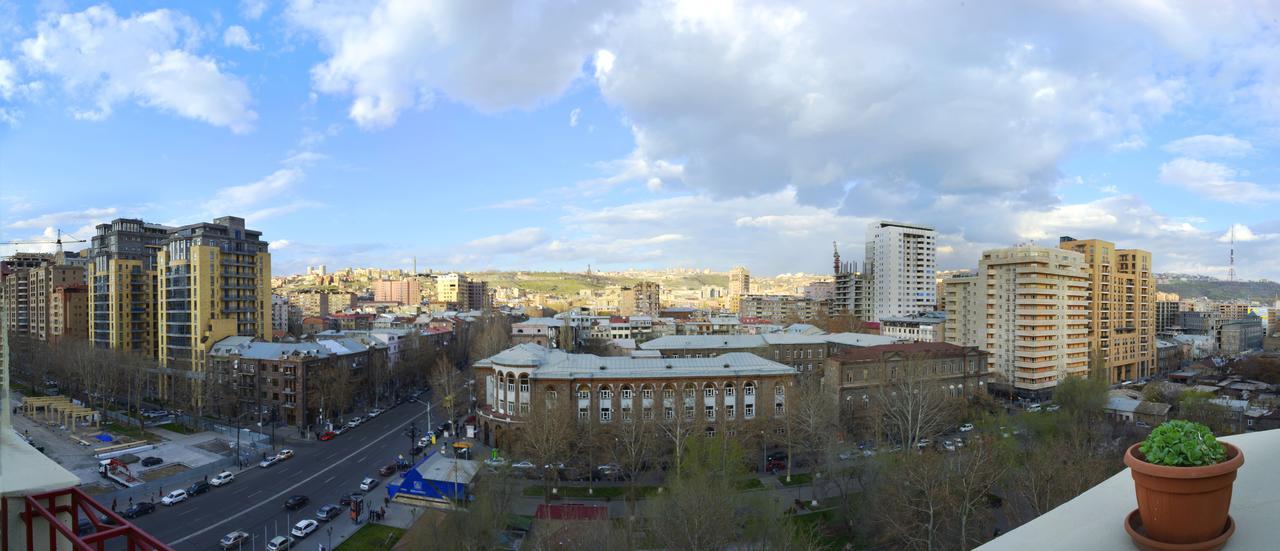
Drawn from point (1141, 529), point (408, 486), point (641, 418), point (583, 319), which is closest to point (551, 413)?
point (641, 418)

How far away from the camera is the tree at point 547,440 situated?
63.6 feet

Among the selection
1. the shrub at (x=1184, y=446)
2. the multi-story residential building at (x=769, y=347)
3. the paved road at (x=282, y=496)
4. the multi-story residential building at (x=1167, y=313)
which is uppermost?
the shrub at (x=1184, y=446)

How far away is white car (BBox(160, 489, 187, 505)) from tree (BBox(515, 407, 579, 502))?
33.1 feet

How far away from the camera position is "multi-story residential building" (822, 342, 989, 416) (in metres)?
28.7

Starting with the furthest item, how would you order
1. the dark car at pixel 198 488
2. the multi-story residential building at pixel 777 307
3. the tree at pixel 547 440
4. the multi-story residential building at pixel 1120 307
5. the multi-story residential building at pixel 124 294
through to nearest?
the multi-story residential building at pixel 777 307 → the multi-story residential building at pixel 1120 307 → the multi-story residential building at pixel 124 294 → the dark car at pixel 198 488 → the tree at pixel 547 440

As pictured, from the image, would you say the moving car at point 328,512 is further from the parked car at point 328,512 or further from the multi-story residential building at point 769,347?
the multi-story residential building at point 769,347

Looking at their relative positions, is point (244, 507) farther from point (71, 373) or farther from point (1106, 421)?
point (1106, 421)

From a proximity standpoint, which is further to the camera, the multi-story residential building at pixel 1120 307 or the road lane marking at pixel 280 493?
the multi-story residential building at pixel 1120 307

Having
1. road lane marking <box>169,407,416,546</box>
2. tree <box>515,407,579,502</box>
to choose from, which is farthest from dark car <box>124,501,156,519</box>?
tree <box>515,407,579,502</box>

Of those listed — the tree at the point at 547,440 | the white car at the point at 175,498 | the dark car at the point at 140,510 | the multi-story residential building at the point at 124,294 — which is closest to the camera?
the dark car at the point at 140,510

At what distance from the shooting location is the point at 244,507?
61.3 feet

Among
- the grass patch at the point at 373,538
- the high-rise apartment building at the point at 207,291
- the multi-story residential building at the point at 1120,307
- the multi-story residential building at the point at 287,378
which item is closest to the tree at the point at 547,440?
the grass patch at the point at 373,538

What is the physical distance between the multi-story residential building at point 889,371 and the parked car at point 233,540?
22.3m

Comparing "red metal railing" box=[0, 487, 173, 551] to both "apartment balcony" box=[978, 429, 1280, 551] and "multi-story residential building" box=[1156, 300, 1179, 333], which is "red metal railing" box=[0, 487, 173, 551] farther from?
"multi-story residential building" box=[1156, 300, 1179, 333]
